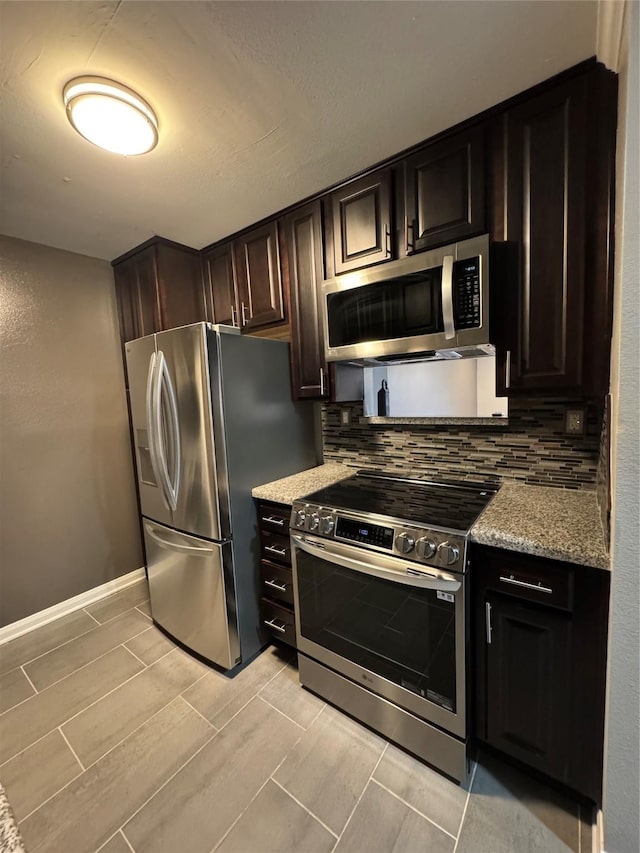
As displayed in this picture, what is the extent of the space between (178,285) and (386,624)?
237 centimetres

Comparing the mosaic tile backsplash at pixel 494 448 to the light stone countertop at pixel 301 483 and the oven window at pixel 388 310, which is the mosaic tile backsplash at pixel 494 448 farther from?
the oven window at pixel 388 310

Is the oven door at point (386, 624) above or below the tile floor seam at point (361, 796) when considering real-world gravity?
above

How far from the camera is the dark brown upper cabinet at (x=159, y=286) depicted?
2.30 meters

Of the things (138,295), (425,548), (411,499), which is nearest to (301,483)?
(411,499)

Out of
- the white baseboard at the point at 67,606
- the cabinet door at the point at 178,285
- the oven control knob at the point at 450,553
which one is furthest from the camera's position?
the cabinet door at the point at 178,285

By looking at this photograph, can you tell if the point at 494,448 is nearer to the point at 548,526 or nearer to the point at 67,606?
the point at 548,526

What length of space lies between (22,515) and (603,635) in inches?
119

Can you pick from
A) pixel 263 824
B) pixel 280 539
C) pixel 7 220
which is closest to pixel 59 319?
pixel 7 220

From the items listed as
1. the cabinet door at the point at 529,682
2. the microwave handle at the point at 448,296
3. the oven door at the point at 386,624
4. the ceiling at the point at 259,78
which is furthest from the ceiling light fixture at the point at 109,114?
the cabinet door at the point at 529,682

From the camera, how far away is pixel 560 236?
123 centimetres

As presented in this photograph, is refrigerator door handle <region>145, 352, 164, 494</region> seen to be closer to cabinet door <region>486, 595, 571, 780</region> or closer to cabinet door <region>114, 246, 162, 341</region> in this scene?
cabinet door <region>114, 246, 162, 341</region>

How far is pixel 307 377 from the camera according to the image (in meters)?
2.00

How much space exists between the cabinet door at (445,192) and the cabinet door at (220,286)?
3.99 ft

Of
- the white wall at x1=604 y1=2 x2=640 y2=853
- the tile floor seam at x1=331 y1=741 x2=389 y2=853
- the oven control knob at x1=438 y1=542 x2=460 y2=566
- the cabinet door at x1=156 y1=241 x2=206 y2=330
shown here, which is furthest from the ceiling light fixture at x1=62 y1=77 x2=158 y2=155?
the tile floor seam at x1=331 y1=741 x2=389 y2=853
